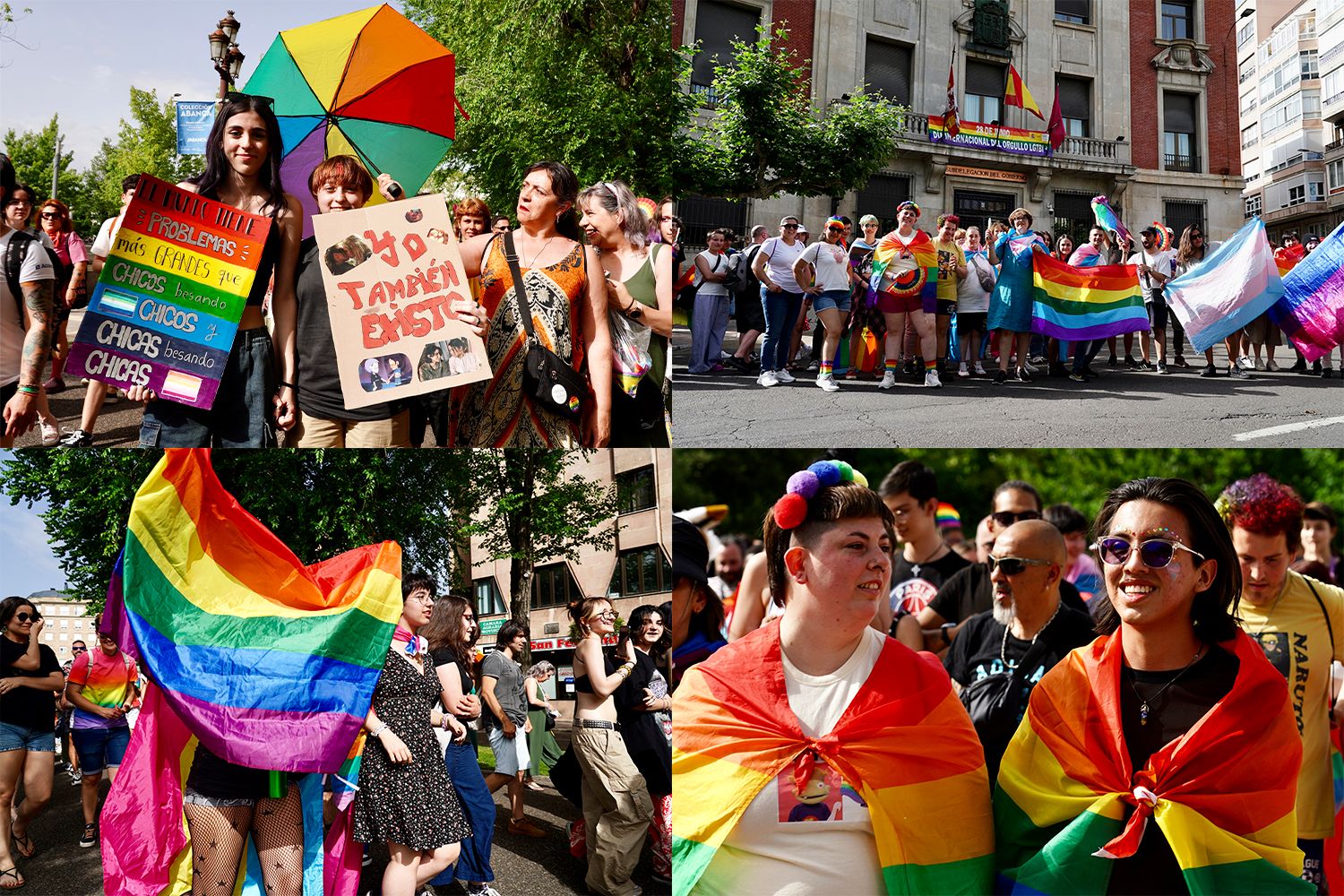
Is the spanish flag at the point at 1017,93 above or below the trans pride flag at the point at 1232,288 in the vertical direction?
above

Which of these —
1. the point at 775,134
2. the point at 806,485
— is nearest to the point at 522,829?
the point at 806,485

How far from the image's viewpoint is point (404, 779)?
14.7 feet

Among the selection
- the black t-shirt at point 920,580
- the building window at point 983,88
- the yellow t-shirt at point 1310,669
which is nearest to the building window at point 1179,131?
the building window at point 983,88

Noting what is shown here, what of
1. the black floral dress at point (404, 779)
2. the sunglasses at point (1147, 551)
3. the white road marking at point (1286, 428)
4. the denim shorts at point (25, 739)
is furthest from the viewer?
the white road marking at point (1286, 428)

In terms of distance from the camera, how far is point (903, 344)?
9.05 meters

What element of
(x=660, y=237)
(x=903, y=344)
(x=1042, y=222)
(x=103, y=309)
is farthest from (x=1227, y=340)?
(x=103, y=309)

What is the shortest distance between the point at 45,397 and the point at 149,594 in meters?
1.68

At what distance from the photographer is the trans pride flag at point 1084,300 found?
9.77 metres

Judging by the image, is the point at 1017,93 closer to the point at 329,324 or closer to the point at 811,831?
the point at 329,324

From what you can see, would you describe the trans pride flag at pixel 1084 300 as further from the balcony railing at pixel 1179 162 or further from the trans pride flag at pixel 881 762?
the trans pride flag at pixel 881 762

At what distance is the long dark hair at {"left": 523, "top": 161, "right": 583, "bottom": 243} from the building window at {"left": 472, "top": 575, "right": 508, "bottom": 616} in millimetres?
1652

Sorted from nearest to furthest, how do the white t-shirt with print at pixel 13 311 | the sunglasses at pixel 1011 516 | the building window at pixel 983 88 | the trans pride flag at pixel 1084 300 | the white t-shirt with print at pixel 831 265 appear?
the sunglasses at pixel 1011 516 → the white t-shirt with print at pixel 13 311 → the building window at pixel 983 88 → the white t-shirt with print at pixel 831 265 → the trans pride flag at pixel 1084 300

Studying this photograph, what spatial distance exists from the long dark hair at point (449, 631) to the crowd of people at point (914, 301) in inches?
138

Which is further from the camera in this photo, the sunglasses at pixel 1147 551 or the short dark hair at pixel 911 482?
the short dark hair at pixel 911 482
